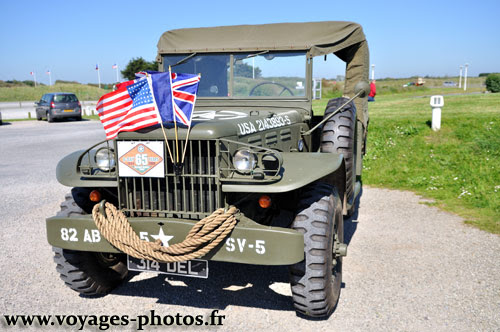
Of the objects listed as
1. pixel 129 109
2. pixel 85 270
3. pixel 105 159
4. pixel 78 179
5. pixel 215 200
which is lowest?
pixel 85 270

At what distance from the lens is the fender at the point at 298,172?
3211 mm

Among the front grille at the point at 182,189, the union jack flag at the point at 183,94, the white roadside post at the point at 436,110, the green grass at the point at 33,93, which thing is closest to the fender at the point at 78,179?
the front grille at the point at 182,189

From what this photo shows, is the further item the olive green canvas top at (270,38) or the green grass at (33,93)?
the green grass at (33,93)

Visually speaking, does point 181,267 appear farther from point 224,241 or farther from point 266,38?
point 266,38

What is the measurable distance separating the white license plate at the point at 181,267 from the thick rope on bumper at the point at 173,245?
0.57 ft

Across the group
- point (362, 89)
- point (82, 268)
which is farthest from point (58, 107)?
point (362, 89)

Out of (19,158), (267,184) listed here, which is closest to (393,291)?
(267,184)

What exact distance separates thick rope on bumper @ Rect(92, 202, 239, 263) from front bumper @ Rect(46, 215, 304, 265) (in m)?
0.05

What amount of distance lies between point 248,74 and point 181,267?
8.78ft

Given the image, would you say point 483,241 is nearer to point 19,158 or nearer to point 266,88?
point 266,88

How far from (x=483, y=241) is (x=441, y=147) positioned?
Result: 4.27 meters

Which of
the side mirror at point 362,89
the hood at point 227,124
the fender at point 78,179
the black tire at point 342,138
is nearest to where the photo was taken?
the hood at point 227,124

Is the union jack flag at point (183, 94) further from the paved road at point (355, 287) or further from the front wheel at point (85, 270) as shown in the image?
the paved road at point (355, 287)

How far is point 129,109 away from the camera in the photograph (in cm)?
359
